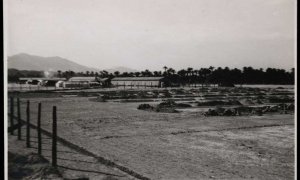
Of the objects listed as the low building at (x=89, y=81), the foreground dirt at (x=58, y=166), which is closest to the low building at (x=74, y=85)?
the low building at (x=89, y=81)

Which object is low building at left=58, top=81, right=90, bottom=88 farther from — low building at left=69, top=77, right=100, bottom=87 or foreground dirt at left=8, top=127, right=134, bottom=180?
foreground dirt at left=8, top=127, right=134, bottom=180

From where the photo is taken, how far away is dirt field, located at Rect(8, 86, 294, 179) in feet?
30.3

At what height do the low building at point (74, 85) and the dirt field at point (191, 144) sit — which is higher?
the low building at point (74, 85)

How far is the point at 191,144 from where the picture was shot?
500 inches

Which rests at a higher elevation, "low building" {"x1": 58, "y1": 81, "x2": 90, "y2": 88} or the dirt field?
"low building" {"x1": 58, "y1": 81, "x2": 90, "y2": 88}

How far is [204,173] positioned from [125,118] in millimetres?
12250

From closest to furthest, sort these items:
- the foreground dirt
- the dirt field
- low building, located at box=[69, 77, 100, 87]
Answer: the foreground dirt
the dirt field
low building, located at box=[69, 77, 100, 87]

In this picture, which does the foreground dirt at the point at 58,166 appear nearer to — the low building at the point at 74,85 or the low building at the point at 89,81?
the low building at the point at 74,85

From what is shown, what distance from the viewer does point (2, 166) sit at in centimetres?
535

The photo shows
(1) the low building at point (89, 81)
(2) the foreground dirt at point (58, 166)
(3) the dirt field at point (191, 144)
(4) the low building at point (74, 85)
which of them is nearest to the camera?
(2) the foreground dirt at point (58, 166)

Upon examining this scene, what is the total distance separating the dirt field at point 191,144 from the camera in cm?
922

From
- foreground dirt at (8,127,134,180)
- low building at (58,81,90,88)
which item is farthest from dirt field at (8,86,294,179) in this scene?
low building at (58,81,90,88)

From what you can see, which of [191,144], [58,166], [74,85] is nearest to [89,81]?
[74,85]

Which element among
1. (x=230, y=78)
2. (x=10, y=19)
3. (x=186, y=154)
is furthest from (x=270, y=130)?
(x=230, y=78)
